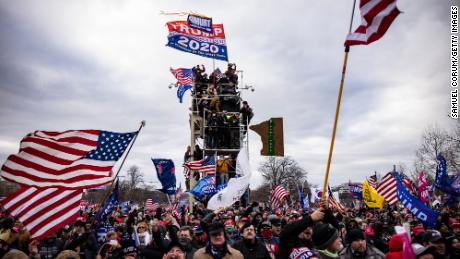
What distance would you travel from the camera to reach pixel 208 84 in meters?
23.7

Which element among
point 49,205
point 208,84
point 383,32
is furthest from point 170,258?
point 208,84

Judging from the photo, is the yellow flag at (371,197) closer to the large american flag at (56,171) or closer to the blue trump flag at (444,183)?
the blue trump flag at (444,183)

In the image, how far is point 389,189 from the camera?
12.8 metres

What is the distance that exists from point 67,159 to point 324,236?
4.18 metres

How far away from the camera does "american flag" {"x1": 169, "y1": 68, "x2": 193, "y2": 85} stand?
2395cm

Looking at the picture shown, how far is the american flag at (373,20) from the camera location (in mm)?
4340

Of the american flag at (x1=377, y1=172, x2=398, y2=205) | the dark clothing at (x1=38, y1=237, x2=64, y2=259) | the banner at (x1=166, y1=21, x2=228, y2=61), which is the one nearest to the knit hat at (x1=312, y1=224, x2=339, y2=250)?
the dark clothing at (x1=38, y1=237, x2=64, y2=259)

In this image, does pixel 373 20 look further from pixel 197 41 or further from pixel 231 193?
pixel 197 41

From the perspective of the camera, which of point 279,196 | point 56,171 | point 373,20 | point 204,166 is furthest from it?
point 204,166

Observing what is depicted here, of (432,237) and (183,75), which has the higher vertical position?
(183,75)

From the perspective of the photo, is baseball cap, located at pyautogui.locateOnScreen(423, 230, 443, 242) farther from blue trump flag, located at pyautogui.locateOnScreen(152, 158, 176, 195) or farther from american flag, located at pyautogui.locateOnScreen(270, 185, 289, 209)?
american flag, located at pyautogui.locateOnScreen(270, 185, 289, 209)

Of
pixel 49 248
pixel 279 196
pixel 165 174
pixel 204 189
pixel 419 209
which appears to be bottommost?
pixel 49 248

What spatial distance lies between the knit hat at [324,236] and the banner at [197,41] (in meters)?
14.8

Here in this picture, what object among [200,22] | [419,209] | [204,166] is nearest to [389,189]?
[419,209]
